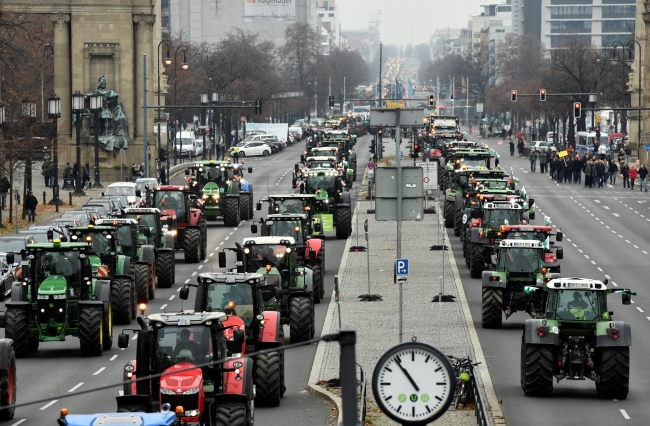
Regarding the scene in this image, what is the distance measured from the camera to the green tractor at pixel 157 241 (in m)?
44.1

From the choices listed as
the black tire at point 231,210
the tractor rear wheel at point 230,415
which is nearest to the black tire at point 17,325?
the tractor rear wheel at point 230,415

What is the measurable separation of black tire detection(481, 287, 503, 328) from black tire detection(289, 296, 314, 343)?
5.69 metres

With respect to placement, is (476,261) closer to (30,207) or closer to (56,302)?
(56,302)

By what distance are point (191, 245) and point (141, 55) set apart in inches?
1825

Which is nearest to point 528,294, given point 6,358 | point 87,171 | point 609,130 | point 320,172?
point 6,358

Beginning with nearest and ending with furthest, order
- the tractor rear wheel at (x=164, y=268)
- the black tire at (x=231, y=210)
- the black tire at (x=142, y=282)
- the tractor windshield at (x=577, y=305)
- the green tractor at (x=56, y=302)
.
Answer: the tractor windshield at (x=577, y=305) < the green tractor at (x=56, y=302) < the black tire at (x=142, y=282) < the tractor rear wheel at (x=164, y=268) < the black tire at (x=231, y=210)

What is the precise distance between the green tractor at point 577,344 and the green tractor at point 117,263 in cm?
1178

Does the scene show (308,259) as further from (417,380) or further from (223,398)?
(417,380)

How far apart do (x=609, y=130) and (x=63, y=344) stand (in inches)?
5133

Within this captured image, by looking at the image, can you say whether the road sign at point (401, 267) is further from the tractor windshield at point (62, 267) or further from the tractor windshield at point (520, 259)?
the tractor windshield at point (62, 267)

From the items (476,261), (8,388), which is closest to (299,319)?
(8,388)

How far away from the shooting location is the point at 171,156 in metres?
119

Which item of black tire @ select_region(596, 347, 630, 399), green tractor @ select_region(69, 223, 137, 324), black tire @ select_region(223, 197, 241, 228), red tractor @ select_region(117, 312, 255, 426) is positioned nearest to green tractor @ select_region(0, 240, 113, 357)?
green tractor @ select_region(69, 223, 137, 324)

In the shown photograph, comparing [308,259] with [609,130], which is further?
[609,130]
